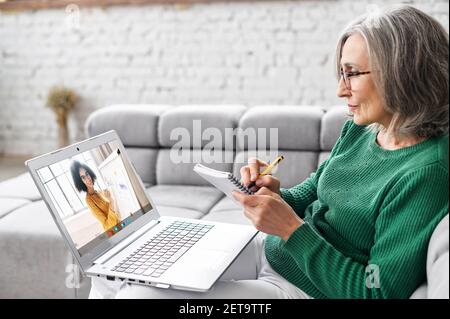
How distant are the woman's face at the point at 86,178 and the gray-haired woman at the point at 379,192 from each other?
0.86 feet

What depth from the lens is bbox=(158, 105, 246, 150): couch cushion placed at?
267cm

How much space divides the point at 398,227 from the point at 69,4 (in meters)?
4.20

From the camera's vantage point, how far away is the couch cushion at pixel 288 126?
2.57m

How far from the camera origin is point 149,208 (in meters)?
1.50

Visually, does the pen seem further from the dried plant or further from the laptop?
the dried plant

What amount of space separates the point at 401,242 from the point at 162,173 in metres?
1.87

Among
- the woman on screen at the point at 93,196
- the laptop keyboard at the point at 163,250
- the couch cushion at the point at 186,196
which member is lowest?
the couch cushion at the point at 186,196

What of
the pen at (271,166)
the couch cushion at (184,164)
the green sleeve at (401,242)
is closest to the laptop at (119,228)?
the pen at (271,166)

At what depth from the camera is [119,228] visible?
1.34 metres

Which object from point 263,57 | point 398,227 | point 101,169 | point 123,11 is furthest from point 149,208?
point 123,11

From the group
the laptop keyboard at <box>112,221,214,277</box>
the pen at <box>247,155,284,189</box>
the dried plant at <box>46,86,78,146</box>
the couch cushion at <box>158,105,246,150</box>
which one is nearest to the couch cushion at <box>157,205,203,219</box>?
the couch cushion at <box>158,105,246,150</box>

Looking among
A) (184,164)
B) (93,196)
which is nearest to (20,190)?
(184,164)

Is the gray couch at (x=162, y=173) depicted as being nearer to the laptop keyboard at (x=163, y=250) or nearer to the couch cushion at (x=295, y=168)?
the couch cushion at (x=295, y=168)
